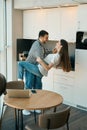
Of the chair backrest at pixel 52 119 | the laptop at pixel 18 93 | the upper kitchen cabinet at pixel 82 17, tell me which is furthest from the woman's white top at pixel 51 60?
the chair backrest at pixel 52 119

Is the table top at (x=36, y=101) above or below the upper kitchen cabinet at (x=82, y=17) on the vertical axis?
A: below

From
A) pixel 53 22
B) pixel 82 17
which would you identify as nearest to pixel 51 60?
pixel 82 17

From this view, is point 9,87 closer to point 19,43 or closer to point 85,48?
point 85,48

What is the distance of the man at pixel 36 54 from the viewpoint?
403cm

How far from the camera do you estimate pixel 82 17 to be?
14.6ft

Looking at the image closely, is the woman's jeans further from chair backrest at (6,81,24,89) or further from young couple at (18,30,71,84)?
chair backrest at (6,81,24,89)

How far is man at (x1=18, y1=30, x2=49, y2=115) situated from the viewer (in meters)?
4.03

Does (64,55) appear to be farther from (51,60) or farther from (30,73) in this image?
(30,73)

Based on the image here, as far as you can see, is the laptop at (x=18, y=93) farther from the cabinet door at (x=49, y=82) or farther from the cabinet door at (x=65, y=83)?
the cabinet door at (x=49, y=82)

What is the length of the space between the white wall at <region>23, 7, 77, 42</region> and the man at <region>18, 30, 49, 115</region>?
2.79 ft

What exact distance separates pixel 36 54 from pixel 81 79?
114 centimetres

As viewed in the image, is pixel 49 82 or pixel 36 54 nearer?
pixel 36 54

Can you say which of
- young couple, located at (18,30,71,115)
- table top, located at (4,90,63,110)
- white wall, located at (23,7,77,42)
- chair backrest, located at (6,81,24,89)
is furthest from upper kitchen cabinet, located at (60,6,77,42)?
table top, located at (4,90,63,110)

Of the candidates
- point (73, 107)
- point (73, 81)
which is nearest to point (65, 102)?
point (73, 107)
